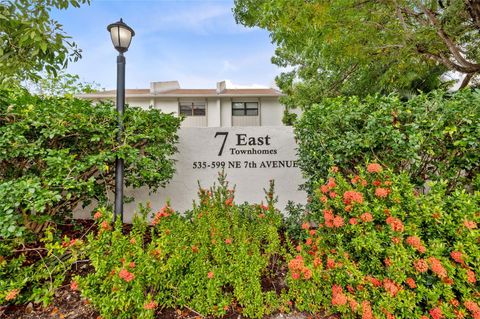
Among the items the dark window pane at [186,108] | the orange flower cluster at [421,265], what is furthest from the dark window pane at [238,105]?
the orange flower cluster at [421,265]

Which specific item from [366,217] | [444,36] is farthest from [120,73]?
[444,36]

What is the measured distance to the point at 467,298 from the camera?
158 centimetres

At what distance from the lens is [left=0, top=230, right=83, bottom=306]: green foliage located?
6.57 ft

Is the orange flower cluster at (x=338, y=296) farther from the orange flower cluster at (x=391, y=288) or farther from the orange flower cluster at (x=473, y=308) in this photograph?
the orange flower cluster at (x=473, y=308)

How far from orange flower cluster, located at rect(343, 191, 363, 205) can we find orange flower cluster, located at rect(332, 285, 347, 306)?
0.69 metres

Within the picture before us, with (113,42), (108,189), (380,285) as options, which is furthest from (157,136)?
(380,285)

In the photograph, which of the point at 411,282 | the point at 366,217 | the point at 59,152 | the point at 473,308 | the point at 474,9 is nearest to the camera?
the point at 473,308

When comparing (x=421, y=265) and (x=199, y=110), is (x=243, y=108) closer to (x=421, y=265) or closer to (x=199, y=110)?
(x=199, y=110)

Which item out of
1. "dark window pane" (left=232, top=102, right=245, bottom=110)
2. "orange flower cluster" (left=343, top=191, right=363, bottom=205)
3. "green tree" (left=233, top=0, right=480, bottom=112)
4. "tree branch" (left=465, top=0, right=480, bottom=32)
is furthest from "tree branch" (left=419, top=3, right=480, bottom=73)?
"dark window pane" (left=232, top=102, right=245, bottom=110)

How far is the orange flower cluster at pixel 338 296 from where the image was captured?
5.30 ft

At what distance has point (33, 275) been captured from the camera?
2.18 meters

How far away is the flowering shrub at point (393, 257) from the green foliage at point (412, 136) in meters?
0.60

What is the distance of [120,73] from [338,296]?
11.1ft

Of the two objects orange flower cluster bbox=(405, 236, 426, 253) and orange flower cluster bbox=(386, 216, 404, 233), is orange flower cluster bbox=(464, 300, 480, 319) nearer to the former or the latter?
orange flower cluster bbox=(405, 236, 426, 253)
